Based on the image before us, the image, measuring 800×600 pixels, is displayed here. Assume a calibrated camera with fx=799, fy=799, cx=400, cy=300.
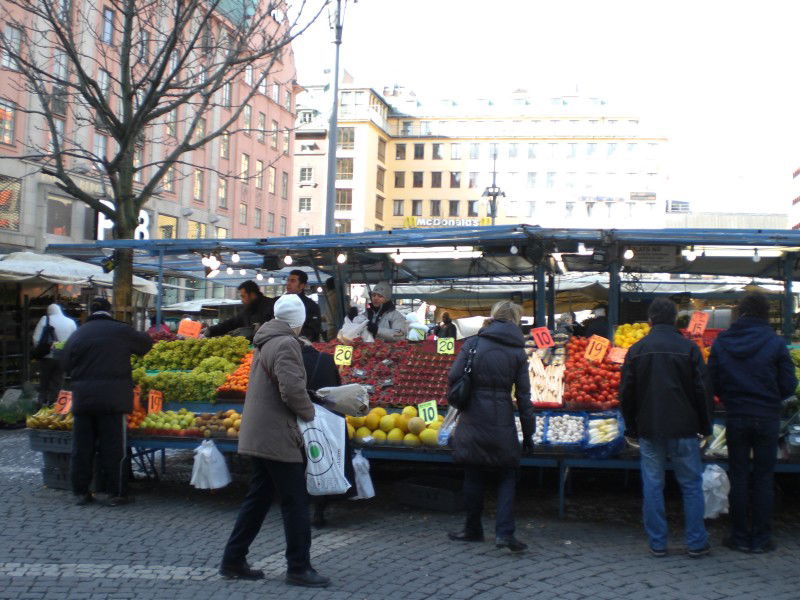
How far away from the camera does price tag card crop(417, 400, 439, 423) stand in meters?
7.22

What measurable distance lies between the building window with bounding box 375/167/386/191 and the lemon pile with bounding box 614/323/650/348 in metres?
78.1

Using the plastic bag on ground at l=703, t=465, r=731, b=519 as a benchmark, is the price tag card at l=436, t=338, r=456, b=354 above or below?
above

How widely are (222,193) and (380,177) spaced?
149 ft

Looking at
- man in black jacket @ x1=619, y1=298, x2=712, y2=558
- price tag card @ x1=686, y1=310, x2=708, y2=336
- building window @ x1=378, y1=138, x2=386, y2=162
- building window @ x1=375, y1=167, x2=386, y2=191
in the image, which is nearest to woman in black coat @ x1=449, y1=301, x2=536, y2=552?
man in black jacket @ x1=619, y1=298, x2=712, y2=558

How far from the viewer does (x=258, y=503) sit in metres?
5.25

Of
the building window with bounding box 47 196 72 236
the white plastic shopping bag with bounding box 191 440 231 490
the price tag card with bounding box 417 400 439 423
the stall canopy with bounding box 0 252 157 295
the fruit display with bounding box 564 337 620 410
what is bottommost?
the white plastic shopping bag with bounding box 191 440 231 490

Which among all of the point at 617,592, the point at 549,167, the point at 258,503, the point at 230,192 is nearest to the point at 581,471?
the point at 617,592

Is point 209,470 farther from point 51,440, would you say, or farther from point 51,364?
point 51,364

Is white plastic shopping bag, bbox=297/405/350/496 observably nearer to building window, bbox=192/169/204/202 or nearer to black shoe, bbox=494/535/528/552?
black shoe, bbox=494/535/528/552

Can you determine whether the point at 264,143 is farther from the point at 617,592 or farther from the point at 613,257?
the point at 617,592

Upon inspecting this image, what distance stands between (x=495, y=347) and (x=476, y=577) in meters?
1.66

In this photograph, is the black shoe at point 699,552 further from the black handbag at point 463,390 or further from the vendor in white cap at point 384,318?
the vendor in white cap at point 384,318

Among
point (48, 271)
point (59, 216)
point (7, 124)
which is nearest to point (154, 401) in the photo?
point (48, 271)

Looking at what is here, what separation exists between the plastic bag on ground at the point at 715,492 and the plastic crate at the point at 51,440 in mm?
5932
